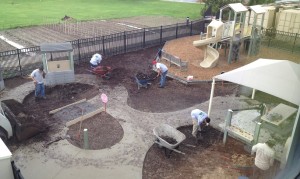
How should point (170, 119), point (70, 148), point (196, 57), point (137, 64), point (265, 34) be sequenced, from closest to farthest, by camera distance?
point (70, 148)
point (170, 119)
point (137, 64)
point (196, 57)
point (265, 34)

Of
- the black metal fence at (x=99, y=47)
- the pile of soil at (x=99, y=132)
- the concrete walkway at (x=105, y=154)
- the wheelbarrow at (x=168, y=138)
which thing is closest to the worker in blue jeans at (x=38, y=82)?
the concrete walkway at (x=105, y=154)

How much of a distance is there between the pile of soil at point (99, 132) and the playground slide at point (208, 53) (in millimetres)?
8299

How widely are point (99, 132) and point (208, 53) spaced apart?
10.4 metres

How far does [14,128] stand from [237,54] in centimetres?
1404

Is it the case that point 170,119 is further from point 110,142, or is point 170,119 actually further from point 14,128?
point 14,128

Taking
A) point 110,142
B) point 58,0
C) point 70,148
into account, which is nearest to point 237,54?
point 110,142

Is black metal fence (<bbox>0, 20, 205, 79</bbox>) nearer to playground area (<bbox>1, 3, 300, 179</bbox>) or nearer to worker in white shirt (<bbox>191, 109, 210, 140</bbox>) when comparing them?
playground area (<bbox>1, 3, 300, 179</bbox>)

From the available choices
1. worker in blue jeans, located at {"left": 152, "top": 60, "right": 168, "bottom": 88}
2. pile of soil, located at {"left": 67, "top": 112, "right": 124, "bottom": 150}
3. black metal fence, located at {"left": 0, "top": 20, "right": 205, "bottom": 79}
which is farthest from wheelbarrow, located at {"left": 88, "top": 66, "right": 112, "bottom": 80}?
pile of soil, located at {"left": 67, "top": 112, "right": 124, "bottom": 150}

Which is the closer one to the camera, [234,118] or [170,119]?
[234,118]

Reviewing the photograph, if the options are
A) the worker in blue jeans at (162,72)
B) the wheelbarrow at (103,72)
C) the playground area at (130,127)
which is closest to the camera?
the playground area at (130,127)

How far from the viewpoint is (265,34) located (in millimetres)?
23328

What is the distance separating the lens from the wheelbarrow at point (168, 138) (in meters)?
8.98

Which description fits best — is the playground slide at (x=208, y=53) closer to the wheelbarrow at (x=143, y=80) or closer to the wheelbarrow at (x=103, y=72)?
the wheelbarrow at (x=143, y=80)

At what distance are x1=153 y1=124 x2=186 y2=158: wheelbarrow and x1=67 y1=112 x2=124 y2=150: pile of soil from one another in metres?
1.56
